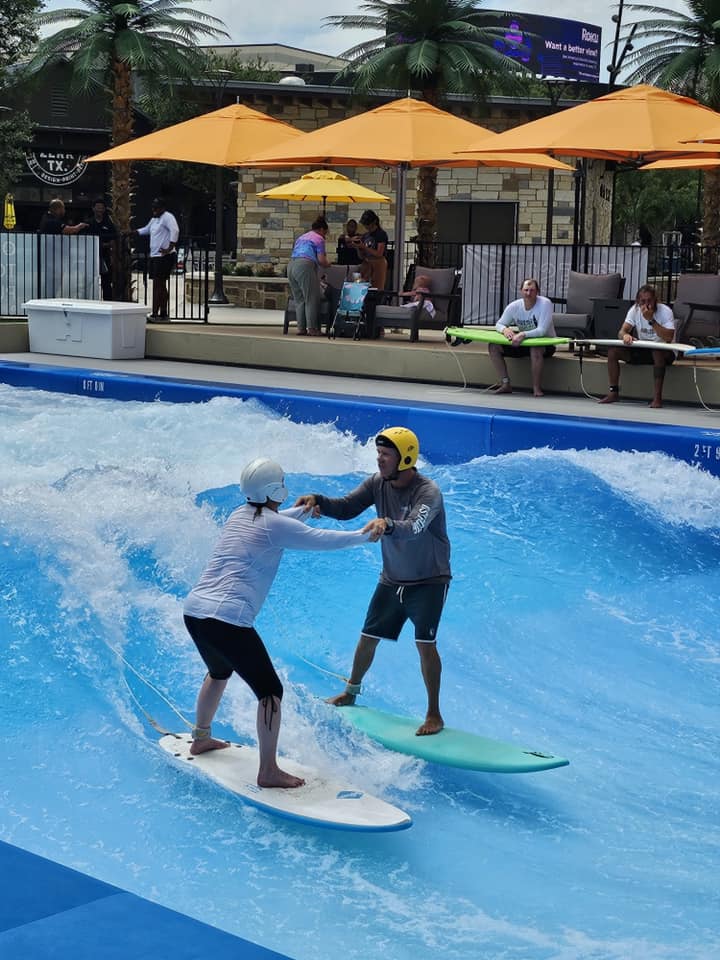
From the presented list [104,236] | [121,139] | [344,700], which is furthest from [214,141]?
[344,700]

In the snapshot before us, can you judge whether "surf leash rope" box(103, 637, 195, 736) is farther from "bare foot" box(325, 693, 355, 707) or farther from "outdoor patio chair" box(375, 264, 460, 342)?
"outdoor patio chair" box(375, 264, 460, 342)

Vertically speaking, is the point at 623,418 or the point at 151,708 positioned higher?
the point at 623,418

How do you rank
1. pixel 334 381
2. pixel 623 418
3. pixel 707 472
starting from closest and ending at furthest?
1. pixel 707 472
2. pixel 623 418
3. pixel 334 381

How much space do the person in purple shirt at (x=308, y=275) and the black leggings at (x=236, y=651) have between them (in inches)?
474

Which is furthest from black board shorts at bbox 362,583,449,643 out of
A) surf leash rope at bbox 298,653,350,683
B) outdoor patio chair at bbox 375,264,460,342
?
outdoor patio chair at bbox 375,264,460,342

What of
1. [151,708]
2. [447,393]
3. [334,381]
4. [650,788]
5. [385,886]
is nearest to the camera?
[385,886]

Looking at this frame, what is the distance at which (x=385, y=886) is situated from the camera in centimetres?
502

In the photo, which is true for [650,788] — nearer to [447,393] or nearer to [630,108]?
[447,393]

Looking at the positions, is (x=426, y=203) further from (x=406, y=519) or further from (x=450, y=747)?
(x=450, y=747)

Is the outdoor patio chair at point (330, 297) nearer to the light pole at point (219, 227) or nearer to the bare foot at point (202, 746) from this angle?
the light pole at point (219, 227)

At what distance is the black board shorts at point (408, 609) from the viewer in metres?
5.88

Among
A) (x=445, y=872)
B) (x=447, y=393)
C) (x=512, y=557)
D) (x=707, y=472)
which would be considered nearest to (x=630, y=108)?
(x=447, y=393)

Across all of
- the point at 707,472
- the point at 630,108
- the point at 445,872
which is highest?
the point at 630,108

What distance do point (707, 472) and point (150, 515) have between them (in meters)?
4.65
